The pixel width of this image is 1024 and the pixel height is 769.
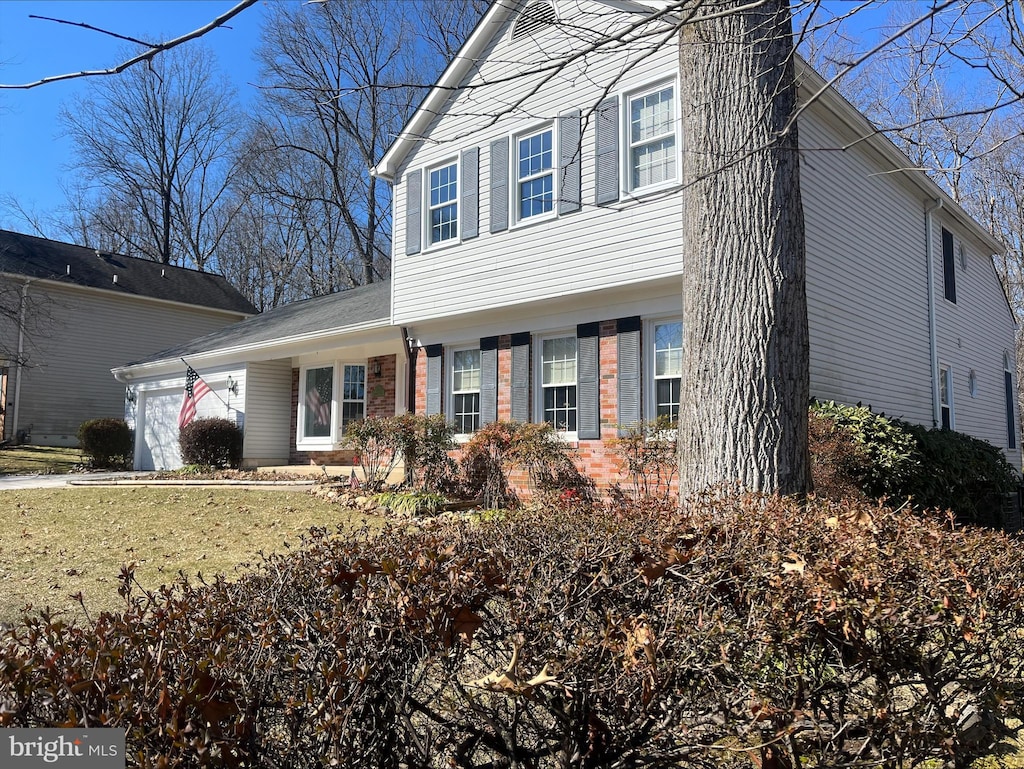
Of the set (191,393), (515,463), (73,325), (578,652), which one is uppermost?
(73,325)

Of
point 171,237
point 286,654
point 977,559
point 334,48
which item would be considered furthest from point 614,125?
point 171,237

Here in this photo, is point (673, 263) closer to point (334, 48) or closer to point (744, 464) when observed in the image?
point (744, 464)

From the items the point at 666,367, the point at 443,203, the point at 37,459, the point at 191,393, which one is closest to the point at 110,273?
the point at 37,459

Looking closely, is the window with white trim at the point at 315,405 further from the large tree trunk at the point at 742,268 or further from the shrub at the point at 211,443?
the large tree trunk at the point at 742,268

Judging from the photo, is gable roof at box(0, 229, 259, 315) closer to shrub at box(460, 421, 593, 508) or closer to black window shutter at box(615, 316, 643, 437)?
shrub at box(460, 421, 593, 508)

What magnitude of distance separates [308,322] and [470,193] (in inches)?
242

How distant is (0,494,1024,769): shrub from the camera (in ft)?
5.87

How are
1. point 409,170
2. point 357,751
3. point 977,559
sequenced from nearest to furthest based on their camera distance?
point 357,751 < point 977,559 < point 409,170

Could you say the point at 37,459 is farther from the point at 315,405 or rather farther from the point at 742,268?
the point at 742,268

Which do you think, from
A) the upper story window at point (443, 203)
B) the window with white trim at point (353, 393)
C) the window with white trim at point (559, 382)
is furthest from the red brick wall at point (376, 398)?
the window with white trim at point (559, 382)

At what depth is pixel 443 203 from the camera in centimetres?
1306

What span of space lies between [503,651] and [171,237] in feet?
121

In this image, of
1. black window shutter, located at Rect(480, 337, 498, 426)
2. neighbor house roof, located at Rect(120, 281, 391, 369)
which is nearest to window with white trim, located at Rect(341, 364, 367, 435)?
neighbor house roof, located at Rect(120, 281, 391, 369)

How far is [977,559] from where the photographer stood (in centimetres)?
254
